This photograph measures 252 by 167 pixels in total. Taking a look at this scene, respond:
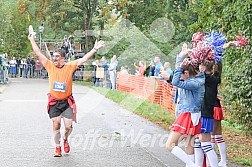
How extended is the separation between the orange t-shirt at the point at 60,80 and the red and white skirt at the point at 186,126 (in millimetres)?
2540

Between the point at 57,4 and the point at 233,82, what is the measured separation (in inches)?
1199

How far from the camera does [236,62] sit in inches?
428

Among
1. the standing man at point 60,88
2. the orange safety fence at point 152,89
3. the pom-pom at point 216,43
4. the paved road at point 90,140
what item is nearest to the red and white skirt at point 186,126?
the pom-pom at point 216,43

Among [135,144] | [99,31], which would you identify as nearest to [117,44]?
[99,31]

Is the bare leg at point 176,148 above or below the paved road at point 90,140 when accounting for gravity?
above

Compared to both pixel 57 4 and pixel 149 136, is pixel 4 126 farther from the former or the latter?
pixel 57 4

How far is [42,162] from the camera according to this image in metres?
8.48

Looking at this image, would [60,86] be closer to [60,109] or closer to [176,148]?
[60,109]

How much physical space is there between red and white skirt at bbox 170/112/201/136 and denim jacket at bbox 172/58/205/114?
95 millimetres

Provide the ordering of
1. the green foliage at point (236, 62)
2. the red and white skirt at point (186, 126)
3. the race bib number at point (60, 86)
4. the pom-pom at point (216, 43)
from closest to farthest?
1. the red and white skirt at point (186, 126)
2. the pom-pom at point (216, 43)
3. the race bib number at point (60, 86)
4. the green foliage at point (236, 62)

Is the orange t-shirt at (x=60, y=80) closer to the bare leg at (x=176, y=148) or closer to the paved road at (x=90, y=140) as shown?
the paved road at (x=90, y=140)

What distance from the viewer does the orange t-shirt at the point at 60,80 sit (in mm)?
9078

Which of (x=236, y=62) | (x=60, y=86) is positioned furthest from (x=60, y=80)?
(x=236, y=62)

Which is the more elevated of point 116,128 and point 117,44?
point 117,44
